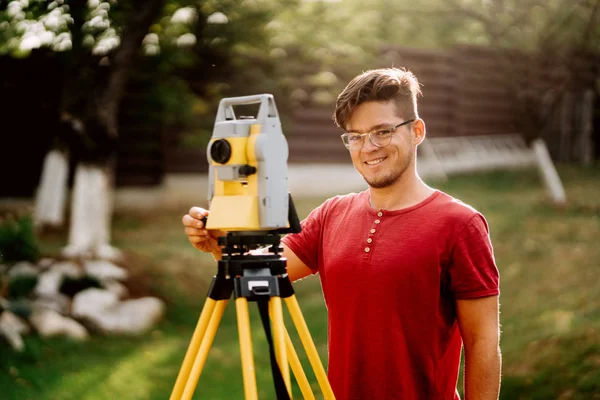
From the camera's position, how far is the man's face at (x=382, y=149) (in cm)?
210

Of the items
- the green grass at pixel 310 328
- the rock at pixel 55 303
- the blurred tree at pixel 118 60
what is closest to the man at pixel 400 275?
the green grass at pixel 310 328

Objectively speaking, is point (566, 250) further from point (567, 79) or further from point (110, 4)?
point (110, 4)

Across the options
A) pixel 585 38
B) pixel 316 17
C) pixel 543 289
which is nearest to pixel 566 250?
pixel 543 289

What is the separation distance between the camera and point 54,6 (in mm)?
5207

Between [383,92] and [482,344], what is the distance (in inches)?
27.5

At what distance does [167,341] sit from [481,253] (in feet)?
14.5

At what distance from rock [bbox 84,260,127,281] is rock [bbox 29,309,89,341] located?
663 millimetres

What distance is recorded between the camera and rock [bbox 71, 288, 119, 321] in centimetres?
624

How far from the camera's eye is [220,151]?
1.95m

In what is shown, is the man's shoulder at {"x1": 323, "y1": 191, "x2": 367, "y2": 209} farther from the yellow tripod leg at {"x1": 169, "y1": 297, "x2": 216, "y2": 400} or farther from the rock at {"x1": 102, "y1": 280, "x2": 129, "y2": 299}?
the rock at {"x1": 102, "y1": 280, "x2": 129, "y2": 299}

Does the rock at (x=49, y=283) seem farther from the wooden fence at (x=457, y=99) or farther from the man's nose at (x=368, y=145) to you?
the wooden fence at (x=457, y=99)

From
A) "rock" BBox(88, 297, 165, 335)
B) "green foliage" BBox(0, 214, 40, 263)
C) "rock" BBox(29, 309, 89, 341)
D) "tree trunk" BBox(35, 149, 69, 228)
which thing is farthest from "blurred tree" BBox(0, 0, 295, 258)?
"tree trunk" BBox(35, 149, 69, 228)

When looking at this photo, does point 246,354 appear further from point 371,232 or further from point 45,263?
point 45,263

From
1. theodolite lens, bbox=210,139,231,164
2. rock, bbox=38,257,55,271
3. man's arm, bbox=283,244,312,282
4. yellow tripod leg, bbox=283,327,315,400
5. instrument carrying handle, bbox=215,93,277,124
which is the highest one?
instrument carrying handle, bbox=215,93,277,124
